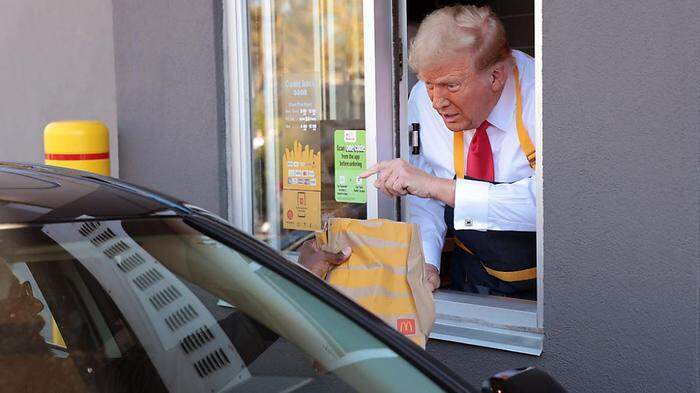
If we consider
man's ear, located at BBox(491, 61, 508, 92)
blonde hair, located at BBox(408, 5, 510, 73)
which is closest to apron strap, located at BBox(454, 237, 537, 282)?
man's ear, located at BBox(491, 61, 508, 92)

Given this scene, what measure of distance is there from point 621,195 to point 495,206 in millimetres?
552

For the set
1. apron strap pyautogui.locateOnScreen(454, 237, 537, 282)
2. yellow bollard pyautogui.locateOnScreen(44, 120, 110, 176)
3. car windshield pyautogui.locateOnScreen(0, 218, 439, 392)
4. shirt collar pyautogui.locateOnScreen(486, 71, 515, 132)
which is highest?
shirt collar pyautogui.locateOnScreen(486, 71, 515, 132)

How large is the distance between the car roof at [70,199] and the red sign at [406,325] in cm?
106

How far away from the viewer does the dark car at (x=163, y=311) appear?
1.95 metres

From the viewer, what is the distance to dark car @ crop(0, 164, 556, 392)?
1952 millimetres

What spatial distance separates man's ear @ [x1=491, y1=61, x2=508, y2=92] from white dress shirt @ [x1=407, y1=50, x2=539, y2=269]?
2.0 inches

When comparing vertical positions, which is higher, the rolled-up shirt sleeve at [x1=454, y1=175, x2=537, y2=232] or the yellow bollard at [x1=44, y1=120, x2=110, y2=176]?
the yellow bollard at [x1=44, y1=120, x2=110, y2=176]

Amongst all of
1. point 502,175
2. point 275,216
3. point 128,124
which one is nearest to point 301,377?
point 502,175

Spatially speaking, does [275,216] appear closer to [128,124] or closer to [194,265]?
[128,124]

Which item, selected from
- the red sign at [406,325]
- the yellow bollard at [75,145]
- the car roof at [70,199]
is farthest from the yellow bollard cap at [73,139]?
the car roof at [70,199]

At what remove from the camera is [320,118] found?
15.3ft

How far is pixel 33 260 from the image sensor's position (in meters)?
2.04

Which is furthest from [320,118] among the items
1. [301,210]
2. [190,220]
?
[190,220]

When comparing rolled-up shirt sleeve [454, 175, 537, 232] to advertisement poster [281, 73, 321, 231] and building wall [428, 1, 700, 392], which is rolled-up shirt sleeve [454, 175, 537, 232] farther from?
advertisement poster [281, 73, 321, 231]
